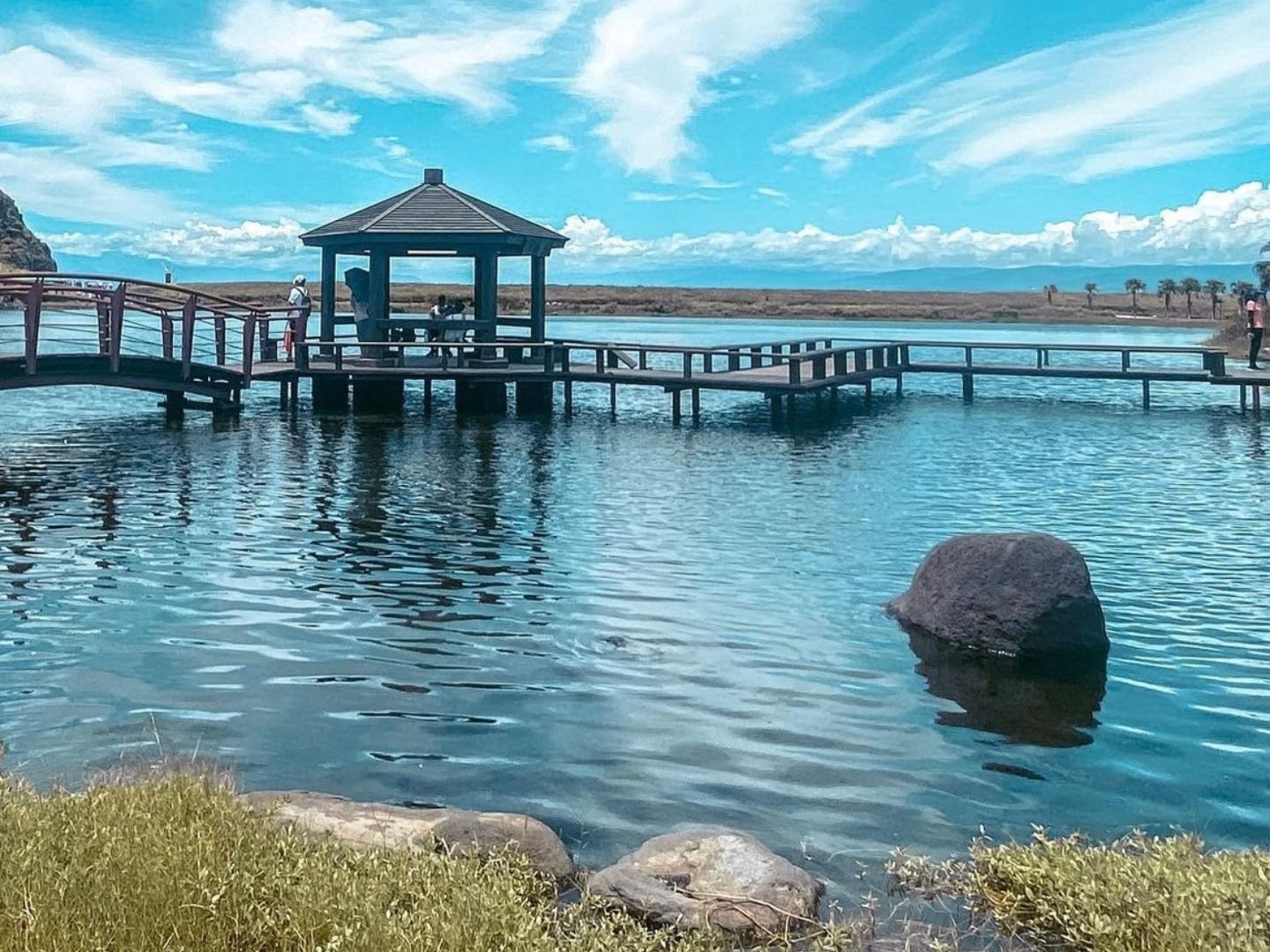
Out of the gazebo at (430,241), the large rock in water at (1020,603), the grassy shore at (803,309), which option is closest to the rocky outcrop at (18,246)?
the grassy shore at (803,309)

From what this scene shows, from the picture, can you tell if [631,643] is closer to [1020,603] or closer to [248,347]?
[1020,603]

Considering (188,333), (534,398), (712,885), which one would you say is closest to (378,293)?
(534,398)

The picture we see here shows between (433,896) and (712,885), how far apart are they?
127cm

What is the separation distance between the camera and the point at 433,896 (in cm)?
474

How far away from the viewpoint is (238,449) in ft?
74.3

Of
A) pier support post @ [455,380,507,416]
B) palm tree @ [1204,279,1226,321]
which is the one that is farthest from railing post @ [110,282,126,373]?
palm tree @ [1204,279,1226,321]

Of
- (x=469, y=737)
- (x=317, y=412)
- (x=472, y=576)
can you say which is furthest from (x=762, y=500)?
(x=317, y=412)

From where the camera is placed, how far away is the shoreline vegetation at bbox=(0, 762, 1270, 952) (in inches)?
174

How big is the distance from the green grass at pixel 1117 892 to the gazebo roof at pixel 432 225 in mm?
24962

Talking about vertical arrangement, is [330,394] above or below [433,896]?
above

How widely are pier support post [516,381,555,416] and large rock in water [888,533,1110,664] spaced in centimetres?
2085

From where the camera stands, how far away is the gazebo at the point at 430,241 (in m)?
29.7

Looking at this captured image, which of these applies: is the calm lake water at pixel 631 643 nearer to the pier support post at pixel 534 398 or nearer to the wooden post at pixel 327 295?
the pier support post at pixel 534 398

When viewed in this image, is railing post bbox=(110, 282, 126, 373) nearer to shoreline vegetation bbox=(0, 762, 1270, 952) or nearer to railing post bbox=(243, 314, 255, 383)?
railing post bbox=(243, 314, 255, 383)
